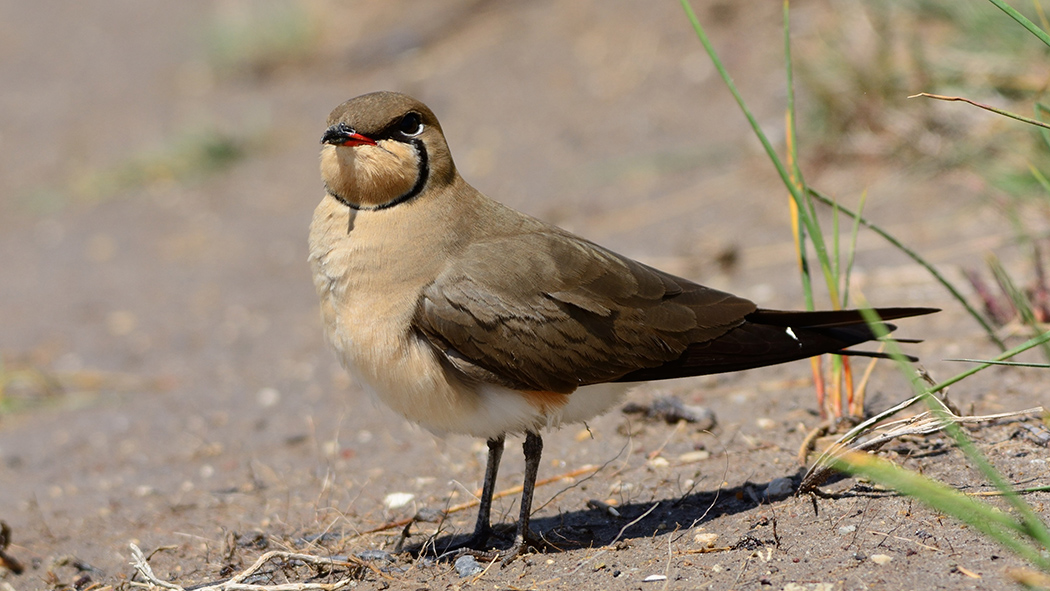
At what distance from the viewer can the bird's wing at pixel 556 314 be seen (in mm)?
3045

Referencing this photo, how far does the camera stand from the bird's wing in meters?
3.04

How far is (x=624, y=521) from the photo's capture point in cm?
323

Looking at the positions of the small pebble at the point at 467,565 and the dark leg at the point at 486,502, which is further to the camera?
the dark leg at the point at 486,502

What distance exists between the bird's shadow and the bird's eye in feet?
4.17

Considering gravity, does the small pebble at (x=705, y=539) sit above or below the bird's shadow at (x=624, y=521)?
above

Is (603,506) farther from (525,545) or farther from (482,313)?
(482,313)

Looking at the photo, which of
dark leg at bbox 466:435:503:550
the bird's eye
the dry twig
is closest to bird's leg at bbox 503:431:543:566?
dark leg at bbox 466:435:503:550

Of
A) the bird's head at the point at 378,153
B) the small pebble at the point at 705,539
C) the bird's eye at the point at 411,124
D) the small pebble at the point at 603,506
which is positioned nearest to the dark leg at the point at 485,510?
the small pebble at the point at 603,506

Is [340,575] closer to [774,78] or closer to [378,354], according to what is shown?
[378,354]

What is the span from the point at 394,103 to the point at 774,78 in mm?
4764

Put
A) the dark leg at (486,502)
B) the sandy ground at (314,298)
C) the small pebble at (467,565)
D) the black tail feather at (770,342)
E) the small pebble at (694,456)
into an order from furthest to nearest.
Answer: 1. the small pebble at (694,456)
2. the dark leg at (486,502)
3. the black tail feather at (770,342)
4. the sandy ground at (314,298)
5. the small pebble at (467,565)

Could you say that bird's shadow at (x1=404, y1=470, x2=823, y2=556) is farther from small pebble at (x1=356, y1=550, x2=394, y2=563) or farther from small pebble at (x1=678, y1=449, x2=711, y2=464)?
small pebble at (x1=678, y1=449, x2=711, y2=464)

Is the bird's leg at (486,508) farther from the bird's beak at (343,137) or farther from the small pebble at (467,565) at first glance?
the bird's beak at (343,137)

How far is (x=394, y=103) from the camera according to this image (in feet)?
10.6
